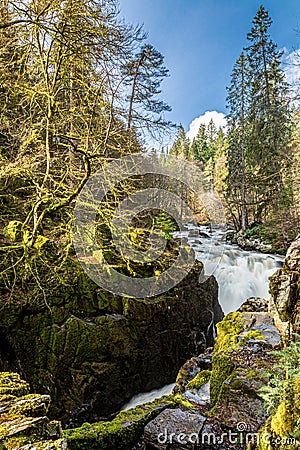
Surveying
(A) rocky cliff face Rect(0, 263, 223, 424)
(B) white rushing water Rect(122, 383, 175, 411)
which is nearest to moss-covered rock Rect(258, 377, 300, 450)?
(A) rocky cliff face Rect(0, 263, 223, 424)

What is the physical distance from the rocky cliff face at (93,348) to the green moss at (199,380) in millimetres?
1585

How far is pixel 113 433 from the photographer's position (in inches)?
145

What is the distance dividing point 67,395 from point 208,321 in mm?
4628

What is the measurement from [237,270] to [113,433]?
10.5 m

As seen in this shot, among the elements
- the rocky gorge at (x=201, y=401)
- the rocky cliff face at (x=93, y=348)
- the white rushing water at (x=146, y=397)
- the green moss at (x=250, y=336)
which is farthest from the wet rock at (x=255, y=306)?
the green moss at (x=250, y=336)

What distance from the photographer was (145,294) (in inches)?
265

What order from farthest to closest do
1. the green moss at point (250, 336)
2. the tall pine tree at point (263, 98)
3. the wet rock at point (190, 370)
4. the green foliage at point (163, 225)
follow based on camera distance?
1. the tall pine tree at point (263, 98)
2. the green foliage at point (163, 225)
3. the wet rock at point (190, 370)
4. the green moss at point (250, 336)

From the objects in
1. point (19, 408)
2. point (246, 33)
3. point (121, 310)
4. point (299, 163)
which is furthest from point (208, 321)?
point (246, 33)

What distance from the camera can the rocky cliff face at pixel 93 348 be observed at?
5.01 m

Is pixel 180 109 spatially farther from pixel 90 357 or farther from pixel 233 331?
pixel 90 357

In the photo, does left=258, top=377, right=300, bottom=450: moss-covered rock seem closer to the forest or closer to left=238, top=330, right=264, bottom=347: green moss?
the forest

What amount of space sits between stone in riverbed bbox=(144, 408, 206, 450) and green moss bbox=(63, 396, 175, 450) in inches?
10.6

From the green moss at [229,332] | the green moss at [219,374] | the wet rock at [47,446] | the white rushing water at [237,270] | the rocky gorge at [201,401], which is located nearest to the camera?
the wet rock at [47,446]

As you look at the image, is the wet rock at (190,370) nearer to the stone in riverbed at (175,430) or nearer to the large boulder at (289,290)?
the stone in riverbed at (175,430)
